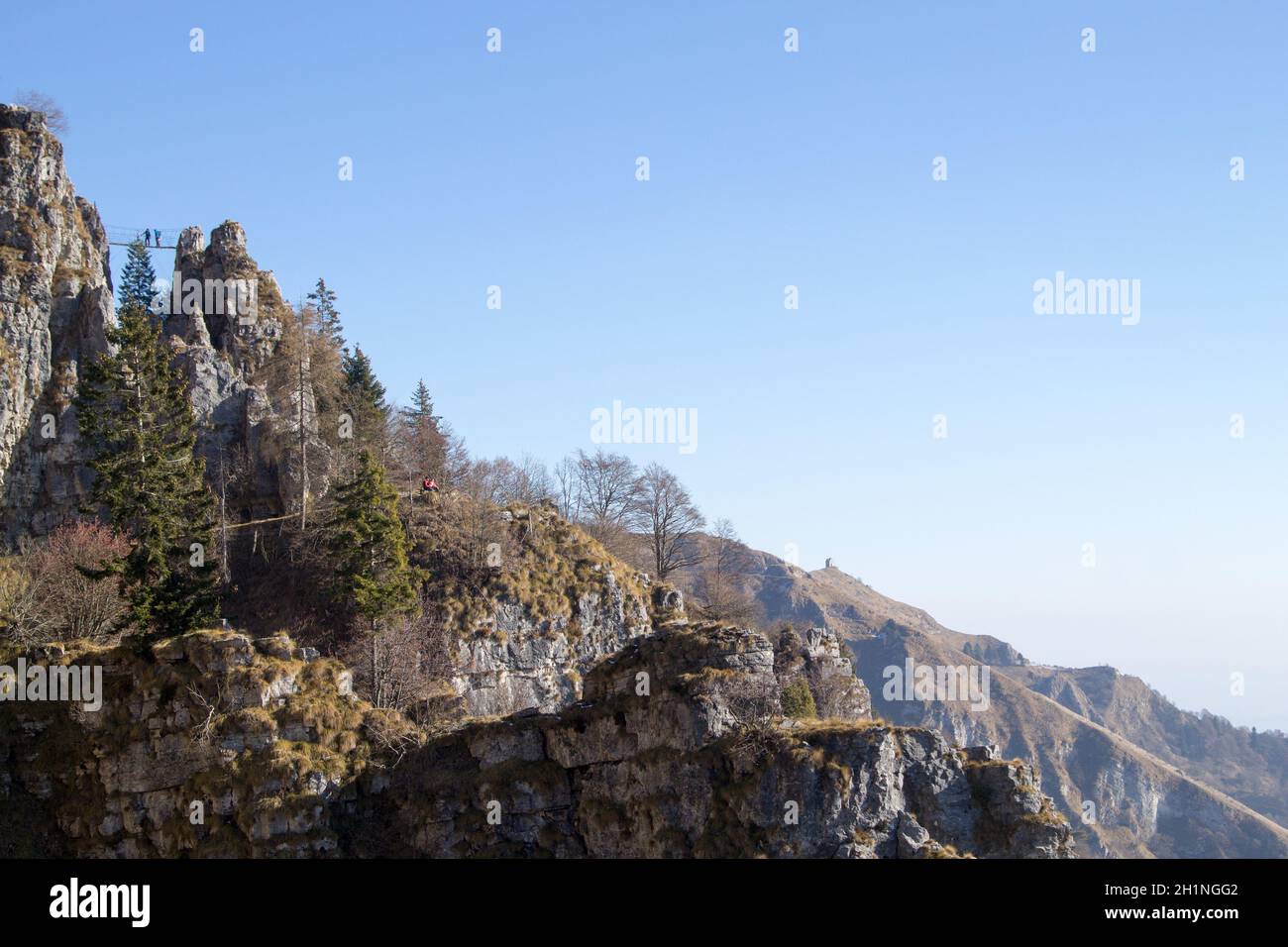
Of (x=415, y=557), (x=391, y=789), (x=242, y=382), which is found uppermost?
(x=242, y=382)

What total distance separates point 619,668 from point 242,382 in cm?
3992

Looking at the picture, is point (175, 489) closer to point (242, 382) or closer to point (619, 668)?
point (242, 382)

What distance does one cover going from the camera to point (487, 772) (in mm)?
42531

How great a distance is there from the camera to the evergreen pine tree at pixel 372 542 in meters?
52.1

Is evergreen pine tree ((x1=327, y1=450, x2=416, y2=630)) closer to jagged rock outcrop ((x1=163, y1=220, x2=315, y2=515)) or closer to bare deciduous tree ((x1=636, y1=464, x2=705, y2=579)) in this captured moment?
jagged rock outcrop ((x1=163, y1=220, x2=315, y2=515))

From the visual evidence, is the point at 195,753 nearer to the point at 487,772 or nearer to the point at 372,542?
the point at 487,772

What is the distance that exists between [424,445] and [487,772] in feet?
117

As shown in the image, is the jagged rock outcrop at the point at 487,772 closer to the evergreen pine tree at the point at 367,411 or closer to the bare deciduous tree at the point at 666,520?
the evergreen pine tree at the point at 367,411

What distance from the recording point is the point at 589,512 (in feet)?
289

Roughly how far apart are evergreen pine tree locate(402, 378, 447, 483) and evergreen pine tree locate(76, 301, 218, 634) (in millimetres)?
16214

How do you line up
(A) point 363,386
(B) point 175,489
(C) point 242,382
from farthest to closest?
(A) point 363,386, (C) point 242,382, (B) point 175,489
